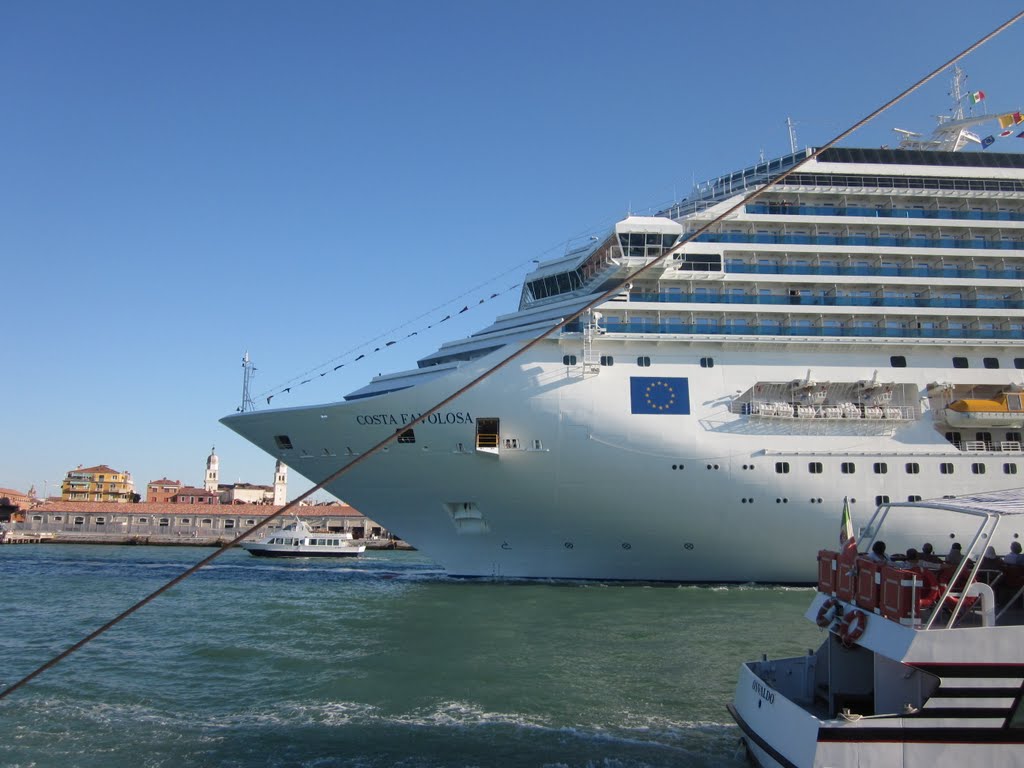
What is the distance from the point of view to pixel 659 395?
23109 millimetres

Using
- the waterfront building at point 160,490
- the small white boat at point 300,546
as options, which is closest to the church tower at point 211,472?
the waterfront building at point 160,490

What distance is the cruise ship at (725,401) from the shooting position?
74.1ft

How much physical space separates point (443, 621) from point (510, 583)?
6.34 meters

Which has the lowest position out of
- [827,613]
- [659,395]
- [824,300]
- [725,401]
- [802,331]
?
[827,613]

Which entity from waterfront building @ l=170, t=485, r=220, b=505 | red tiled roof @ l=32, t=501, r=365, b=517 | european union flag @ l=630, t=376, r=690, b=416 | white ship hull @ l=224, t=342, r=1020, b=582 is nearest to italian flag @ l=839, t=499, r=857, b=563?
white ship hull @ l=224, t=342, r=1020, b=582

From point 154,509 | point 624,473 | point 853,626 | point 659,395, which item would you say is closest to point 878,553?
point 853,626

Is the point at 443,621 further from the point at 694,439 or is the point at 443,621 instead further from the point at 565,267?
the point at 565,267

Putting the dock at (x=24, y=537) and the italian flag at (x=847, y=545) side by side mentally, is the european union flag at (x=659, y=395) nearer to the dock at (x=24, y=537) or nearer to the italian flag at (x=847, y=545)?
the italian flag at (x=847, y=545)

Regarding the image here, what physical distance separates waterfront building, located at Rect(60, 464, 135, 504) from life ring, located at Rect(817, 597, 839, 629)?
108 m

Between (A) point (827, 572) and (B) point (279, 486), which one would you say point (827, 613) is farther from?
(B) point (279, 486)

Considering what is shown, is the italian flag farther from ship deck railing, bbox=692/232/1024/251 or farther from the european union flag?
ship deck railing, bbox=692/232/1024/251

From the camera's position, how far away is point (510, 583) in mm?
23781

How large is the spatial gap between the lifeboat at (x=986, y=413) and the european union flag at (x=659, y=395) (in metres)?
8.92

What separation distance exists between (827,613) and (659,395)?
48.2 ft
